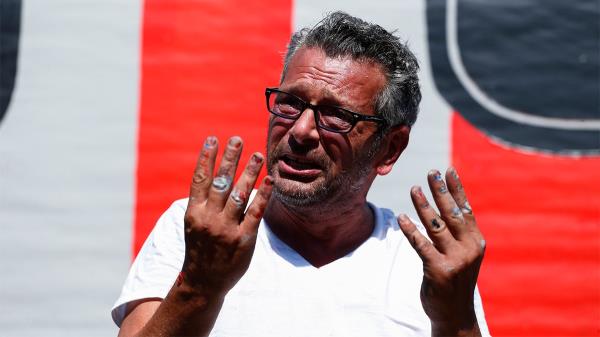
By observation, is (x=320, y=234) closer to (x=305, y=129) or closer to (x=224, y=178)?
(x=305, y=129)

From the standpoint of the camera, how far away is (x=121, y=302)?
1373mm

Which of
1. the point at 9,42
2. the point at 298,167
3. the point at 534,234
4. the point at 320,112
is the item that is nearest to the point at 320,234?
the point at 298,167

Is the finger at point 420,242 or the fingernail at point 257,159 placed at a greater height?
the fingernail at point 257,159

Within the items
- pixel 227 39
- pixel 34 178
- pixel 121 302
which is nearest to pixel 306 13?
pixel 227 39

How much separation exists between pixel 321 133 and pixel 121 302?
0.56 meters

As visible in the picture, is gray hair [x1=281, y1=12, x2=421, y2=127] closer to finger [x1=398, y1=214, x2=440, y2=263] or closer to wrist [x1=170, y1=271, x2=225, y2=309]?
finger [x1=398, y1=214, x2=440, y2=263]

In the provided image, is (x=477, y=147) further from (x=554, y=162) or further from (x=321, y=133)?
(x=321, y=133)

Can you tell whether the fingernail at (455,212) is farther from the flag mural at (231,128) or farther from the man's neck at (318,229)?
the flag mural at (231,128)

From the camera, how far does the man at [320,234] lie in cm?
115

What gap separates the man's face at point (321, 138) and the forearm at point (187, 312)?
0.41 metres

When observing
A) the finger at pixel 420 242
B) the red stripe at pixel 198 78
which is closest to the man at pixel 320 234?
the finger at pixel 420 242

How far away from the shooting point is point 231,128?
2275 millimetres

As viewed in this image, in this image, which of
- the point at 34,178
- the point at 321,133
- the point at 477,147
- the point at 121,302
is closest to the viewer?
the point at 121,302

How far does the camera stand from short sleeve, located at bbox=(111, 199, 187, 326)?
53.7 inches
